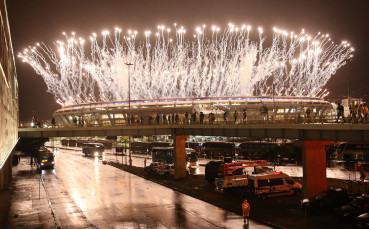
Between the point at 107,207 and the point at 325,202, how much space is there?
14.5 meters

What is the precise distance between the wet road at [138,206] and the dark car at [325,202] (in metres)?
3.87

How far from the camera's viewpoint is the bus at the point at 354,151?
2812 cm

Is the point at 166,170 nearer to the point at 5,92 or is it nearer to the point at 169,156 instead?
the point at 169,156

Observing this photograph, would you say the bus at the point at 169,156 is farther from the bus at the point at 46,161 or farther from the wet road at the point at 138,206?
the bus at the point at 46,161

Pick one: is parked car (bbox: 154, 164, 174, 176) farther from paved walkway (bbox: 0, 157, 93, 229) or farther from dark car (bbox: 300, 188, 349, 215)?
dark car (bbox: 300, 188, 349, 215)

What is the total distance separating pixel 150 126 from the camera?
39.7m

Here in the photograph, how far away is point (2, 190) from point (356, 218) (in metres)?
28.9

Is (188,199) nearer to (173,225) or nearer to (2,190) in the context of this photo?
(173,225)

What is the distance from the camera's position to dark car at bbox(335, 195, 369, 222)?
61.0 ft

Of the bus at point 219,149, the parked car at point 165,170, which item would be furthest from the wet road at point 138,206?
the bus at point 219,149

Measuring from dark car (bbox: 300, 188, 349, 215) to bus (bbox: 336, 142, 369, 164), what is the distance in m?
7.77

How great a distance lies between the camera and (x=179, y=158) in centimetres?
3772

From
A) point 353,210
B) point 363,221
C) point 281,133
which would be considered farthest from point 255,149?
point 363,221

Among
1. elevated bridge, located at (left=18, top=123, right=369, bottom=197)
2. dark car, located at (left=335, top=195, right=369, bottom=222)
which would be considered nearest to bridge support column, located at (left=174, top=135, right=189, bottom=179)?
elevated bridge, located at (left=18, top=123, right=369, bottom=197)
